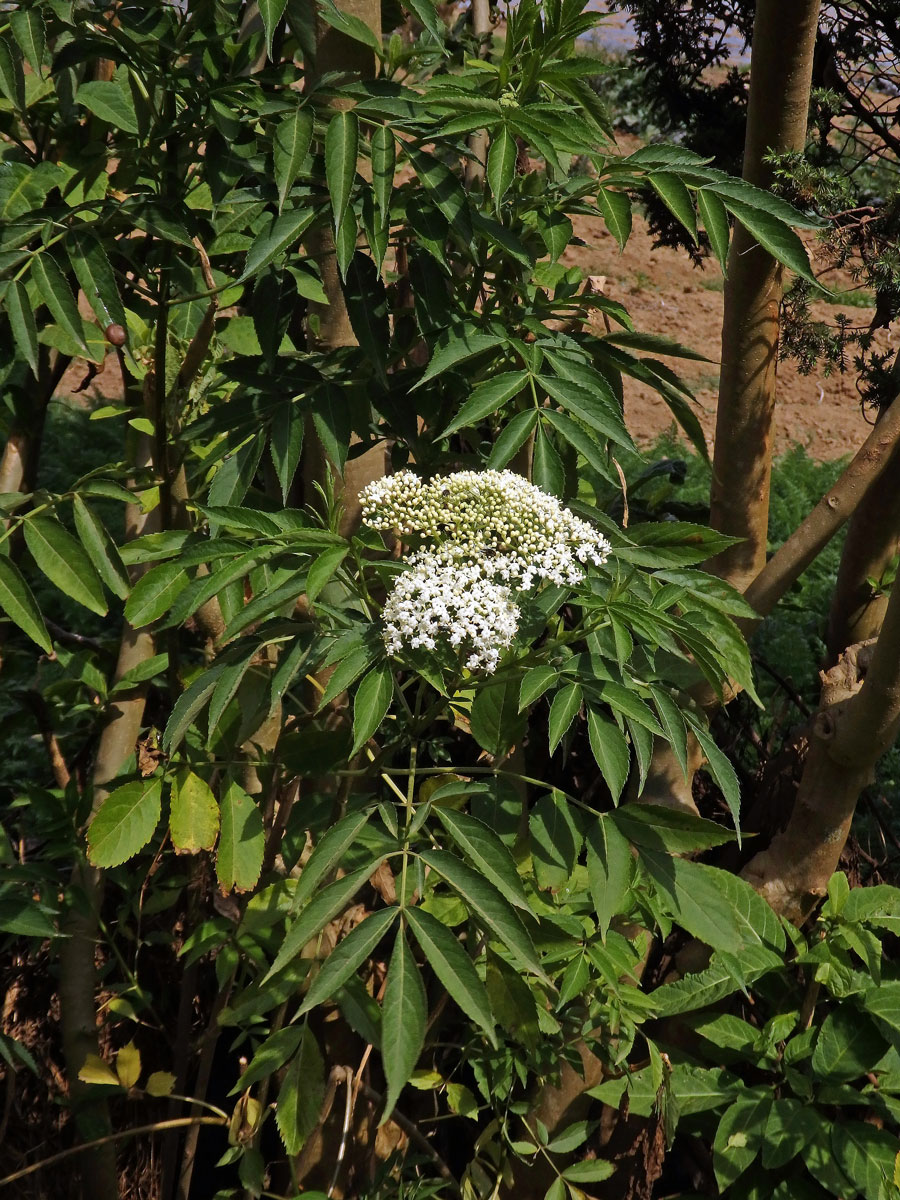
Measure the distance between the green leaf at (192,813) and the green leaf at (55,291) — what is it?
602 millimetres

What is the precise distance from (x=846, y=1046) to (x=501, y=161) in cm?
144

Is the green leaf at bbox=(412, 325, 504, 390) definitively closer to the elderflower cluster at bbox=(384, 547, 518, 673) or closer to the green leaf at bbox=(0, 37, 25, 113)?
the elderflower cluster at bbox=(384, 547, 518, 673)

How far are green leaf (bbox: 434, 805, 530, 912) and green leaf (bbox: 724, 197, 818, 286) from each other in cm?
77

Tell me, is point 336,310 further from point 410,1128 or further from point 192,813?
point 410,1128

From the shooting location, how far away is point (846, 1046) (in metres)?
1.76

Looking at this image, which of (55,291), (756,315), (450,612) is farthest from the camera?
(756,315)

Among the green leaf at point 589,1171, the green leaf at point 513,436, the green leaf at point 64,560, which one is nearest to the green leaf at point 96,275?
the green leaf at point 64,560

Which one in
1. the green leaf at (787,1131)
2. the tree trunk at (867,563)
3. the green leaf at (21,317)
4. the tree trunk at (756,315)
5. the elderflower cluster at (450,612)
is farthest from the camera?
the tree trunk at (867,563)

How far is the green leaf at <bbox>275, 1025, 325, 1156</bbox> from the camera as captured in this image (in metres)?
1.43

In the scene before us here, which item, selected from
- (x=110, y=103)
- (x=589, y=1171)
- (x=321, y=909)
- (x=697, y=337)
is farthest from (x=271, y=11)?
(x=697, y=337)

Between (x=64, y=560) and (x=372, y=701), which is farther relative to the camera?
(x=64, y=560)

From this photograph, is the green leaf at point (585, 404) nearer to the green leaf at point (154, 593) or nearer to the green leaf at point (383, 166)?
A: the green leaf at point (383, 166)

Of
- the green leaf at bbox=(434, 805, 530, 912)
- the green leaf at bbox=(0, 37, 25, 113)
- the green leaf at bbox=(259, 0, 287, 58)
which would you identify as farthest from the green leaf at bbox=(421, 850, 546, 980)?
the green leaf at bbox=(0, 37, 25, 113)

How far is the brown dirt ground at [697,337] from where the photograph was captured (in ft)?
21.2
